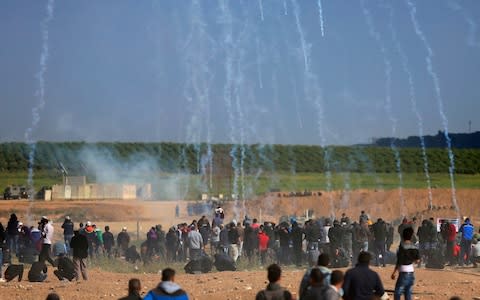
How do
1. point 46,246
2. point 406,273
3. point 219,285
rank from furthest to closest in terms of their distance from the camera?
1. point 46,246
2. point 219,285
3. point 406,273

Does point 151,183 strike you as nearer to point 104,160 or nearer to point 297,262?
point 104,160

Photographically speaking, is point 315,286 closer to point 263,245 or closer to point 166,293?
point 166,293

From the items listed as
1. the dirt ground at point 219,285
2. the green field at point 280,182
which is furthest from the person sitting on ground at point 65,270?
the green field at point 280,182

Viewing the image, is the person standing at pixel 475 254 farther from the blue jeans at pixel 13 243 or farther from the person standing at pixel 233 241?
the blue jeans at pixel 13 243

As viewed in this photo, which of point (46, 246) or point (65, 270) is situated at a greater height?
point (46, 246)

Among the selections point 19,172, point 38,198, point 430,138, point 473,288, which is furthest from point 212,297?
point 430,138

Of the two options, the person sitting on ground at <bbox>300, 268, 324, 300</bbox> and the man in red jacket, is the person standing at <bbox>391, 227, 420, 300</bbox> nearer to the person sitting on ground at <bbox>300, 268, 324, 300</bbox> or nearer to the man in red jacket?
the person sitting on ground at <bbox>300, 268, 324, 300</bbox>

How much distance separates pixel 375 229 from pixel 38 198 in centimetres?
4761

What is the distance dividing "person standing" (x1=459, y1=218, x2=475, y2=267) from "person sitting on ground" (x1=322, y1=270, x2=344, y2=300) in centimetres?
1623

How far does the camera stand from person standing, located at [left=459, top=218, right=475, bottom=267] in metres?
26.6

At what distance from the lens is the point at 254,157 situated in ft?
363

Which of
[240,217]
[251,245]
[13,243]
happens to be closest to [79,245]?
[251,245]

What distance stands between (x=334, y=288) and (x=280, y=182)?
79926 mm

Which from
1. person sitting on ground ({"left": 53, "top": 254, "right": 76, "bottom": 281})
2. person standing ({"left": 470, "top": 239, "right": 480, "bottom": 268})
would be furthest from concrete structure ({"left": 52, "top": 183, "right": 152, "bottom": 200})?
person sitting on ground ({"left": 53, "top": 254, "right": 76, "bottom": 281})
